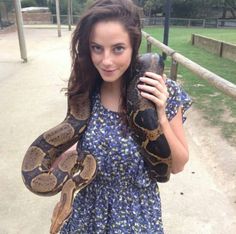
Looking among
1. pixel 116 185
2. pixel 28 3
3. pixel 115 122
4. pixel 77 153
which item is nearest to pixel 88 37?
pixel 115 122

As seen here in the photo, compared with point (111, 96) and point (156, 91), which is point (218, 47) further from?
point (156, 91)

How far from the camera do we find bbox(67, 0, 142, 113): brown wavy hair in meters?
1.99

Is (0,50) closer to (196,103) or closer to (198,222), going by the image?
(196,103)

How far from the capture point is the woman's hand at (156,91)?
1.98 metres

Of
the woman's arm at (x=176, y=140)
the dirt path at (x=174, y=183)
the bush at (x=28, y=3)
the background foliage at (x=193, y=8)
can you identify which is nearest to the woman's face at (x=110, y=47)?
the woman's arm at (x=176, y=140)

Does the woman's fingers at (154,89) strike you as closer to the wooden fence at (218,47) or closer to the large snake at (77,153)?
the large snake at (77,153)

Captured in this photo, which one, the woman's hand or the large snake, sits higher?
the woman's hand

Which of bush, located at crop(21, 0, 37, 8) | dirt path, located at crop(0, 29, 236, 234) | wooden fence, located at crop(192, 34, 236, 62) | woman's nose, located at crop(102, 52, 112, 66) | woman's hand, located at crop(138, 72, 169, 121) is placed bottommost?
bush, located at crop(21, 0, 37, 8)

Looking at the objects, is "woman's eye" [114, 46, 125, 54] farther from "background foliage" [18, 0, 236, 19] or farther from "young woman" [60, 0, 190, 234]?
"background foliage" [18, 0, 236, 19]

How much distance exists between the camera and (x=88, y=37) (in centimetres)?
202

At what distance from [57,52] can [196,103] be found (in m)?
10.0

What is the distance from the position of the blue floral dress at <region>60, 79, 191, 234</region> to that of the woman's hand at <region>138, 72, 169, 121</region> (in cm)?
13

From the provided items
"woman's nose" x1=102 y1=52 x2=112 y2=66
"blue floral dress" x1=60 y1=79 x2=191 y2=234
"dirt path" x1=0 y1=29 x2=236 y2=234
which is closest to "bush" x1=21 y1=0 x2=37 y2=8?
"dirt path" x1=0 y1=29 x2=236 y2=234

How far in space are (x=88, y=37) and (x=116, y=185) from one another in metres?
0.84
